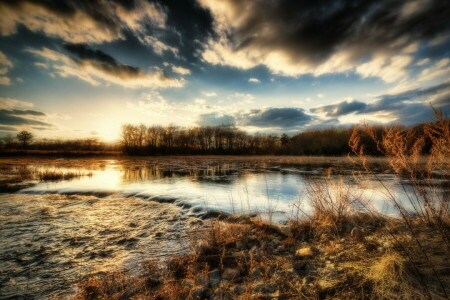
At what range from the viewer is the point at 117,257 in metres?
3.97

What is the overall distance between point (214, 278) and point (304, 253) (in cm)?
168

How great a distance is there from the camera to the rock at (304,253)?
11.3ft

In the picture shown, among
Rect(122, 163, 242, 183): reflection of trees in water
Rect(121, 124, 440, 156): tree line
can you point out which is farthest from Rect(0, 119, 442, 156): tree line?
Rect(122, 163, 242, 183): reflection of trees in water

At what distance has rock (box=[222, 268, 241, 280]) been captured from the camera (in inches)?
122

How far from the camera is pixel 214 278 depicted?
10.3ft

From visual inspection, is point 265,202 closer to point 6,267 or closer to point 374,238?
point 374,238

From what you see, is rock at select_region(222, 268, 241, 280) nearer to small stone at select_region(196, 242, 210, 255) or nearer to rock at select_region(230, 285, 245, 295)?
→ rock at select_region(230, 285, 245, 295)

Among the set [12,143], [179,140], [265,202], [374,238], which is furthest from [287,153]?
[12,143]

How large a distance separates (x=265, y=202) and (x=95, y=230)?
19.8ft

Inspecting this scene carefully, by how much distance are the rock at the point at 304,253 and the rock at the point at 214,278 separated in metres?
1.46

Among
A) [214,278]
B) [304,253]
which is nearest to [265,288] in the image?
[214,278]

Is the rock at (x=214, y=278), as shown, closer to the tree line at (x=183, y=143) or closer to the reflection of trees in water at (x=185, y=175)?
the reflection of trees in water at (x=185, y=175)

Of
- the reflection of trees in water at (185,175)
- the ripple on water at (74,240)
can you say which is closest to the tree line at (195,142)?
the reflection of trees in water at (185,175)

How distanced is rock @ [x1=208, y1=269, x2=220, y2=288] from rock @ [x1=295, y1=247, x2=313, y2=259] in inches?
57.4
